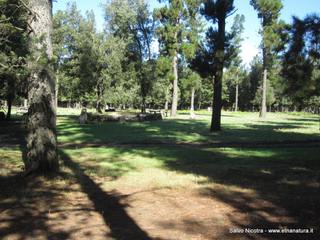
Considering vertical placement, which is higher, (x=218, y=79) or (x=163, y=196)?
(x=218, y=79)

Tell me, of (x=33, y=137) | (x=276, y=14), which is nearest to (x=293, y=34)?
(x=33, y=137)

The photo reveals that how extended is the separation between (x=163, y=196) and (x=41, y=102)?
3.51 metres

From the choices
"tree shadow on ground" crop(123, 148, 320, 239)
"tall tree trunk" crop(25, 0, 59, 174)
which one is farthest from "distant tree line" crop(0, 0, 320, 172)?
"tree shadow on ground" crop(123, 148, 320, 239)

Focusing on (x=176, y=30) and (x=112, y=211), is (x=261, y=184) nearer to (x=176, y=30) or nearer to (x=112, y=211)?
(x=112, y=211)

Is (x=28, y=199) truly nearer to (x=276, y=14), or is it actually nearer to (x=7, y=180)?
(x=7, y=180)

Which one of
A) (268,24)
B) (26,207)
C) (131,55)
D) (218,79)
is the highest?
(268,24)

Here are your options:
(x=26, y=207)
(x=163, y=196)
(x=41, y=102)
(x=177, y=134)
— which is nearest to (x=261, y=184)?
(x=163, y=196)

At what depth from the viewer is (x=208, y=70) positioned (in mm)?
22328

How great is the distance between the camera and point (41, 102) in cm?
838

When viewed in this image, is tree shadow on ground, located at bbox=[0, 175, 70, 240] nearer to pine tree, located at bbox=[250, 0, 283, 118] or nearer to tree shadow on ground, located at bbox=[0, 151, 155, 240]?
tree shadow on ground, located at bbox=[0, 151, 155, 240]

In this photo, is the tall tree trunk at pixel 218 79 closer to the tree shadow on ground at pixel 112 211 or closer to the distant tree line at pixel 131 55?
the distant tree line at pixel 131 55

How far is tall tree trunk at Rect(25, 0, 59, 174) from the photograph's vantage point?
833 centimetres

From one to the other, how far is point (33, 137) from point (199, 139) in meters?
10.0

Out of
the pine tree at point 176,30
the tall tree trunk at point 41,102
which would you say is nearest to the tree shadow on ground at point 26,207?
the tall tree trunk at point 41,102
